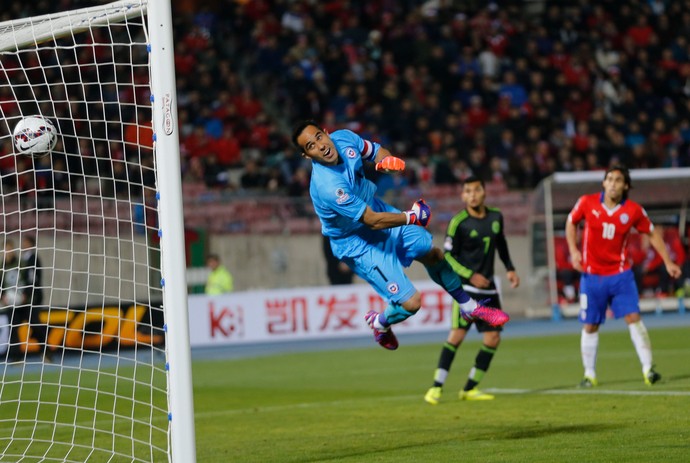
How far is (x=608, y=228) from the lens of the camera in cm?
1232

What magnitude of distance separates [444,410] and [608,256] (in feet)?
8.70

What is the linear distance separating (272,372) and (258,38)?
13123 mm

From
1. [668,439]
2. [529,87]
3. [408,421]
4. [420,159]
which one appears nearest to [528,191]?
[420,159]

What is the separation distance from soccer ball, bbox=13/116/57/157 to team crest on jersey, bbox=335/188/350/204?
214 cm

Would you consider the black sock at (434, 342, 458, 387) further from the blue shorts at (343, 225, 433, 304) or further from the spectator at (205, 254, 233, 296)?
the spectator at (205, 254, 233, 296)

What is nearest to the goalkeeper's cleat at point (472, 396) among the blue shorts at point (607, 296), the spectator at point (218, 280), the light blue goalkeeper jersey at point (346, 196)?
the blue shorts at point (607, 296)

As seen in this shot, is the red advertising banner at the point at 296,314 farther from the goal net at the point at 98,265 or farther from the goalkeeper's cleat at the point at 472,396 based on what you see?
the goalkeeper's cleat at the point at 472,396

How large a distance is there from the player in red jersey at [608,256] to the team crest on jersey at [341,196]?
178 inches

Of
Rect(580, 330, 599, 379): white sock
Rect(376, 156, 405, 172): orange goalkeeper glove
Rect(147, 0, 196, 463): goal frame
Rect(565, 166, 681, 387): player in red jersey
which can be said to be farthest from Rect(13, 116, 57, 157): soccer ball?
Rect(580, 330, 599, 379): white sock

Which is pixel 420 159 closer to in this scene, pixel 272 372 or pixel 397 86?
pixel 397 86

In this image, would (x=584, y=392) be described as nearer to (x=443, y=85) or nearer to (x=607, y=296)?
(x=607, y=296)

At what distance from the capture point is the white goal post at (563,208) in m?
23.8

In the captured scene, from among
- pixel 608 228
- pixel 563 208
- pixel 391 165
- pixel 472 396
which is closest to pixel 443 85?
pixel 563 208

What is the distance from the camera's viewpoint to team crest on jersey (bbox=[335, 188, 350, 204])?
27.6 feet
